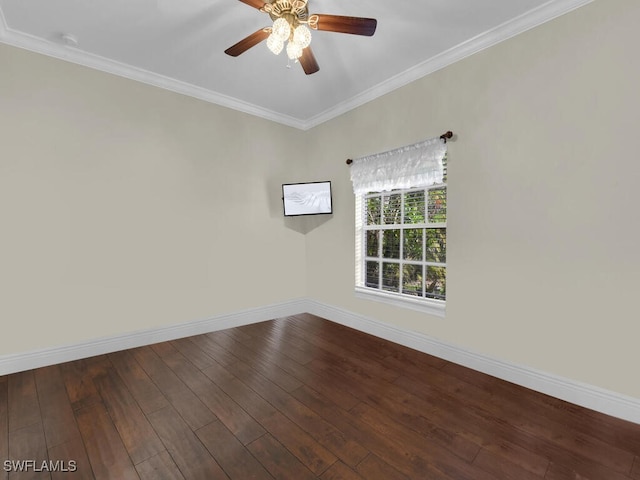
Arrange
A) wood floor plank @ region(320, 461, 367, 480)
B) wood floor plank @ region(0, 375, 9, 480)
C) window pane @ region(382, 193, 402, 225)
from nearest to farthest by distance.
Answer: wood floor plank @ region(320, 461, 367, 480) → wood floor plank @ region(0, 375, 9, 480) → window pane @ region(382, 193, 402, 225)

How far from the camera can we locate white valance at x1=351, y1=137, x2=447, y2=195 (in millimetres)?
2639

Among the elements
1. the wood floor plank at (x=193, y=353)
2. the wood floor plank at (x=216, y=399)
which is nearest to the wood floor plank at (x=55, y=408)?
the wood floor plank at (x=216, y=399)

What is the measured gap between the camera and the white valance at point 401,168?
8.66 ft

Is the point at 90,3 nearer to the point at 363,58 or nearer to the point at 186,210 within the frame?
the point at 186,210

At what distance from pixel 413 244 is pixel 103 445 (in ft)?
9.50

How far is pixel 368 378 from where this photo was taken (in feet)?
7.63

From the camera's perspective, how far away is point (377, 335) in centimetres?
321

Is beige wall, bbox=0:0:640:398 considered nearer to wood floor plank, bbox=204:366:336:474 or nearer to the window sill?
the window sill

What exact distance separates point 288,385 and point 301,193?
92.2 inches

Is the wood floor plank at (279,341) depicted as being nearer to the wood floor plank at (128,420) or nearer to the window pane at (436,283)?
the wood floor plank at (128,420)

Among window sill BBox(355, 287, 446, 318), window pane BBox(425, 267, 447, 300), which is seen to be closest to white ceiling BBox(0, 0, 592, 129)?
window pane BBox(425, 267, 447, 300)

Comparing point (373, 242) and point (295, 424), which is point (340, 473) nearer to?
point (295, 424)

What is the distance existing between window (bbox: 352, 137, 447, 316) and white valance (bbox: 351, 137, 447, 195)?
2cm

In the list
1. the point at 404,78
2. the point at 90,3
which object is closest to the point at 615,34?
the point at 404,78
